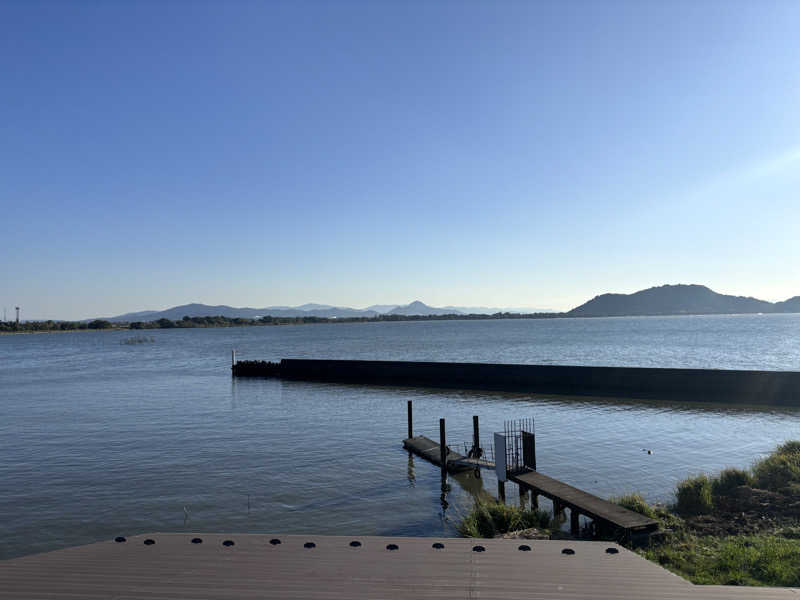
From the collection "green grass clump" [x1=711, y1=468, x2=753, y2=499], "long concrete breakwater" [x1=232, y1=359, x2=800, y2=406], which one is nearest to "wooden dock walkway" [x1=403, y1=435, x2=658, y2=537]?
"green grass clump" [x1=711, y1=468, x2=753, y2=499]

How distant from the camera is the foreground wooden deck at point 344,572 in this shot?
606 centimetres

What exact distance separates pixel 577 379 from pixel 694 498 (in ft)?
89.1

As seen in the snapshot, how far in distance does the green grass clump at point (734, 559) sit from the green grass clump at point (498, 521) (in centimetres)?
252

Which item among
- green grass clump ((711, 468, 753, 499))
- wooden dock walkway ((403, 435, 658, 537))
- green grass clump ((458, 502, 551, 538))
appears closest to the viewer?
wooden dock walkway ((403, 435, 658, 537))

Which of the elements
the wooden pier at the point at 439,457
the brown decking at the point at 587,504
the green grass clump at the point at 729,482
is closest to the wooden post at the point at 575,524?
the brown decking at the point at 587,504

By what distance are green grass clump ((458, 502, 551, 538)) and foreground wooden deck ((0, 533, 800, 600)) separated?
11.6 ft

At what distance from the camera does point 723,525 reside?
11375mm

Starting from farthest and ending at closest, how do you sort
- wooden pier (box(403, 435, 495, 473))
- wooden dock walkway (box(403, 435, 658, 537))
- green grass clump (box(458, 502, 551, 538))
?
wooden pier (box(403, 435, 495, 473)) < green grass clump (box(458, 502, 551, 538)) < wooden dock walkway (box(403, 435, 658, 537))

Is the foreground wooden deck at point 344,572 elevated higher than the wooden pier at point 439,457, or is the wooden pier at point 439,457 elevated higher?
the foreground wooden deck at point 344,572

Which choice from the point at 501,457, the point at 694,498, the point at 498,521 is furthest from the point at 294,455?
the point at 694,498

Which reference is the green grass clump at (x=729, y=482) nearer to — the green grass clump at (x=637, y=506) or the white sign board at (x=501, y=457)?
the green grass clump at (x=637, y=506)

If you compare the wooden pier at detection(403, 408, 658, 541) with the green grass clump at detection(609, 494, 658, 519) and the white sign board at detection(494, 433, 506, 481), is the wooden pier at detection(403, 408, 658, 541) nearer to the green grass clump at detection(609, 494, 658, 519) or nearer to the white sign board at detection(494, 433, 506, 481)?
the white sign board at detection(494, 433, 506, 481)

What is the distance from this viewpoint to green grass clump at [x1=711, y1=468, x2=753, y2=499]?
1376 cm

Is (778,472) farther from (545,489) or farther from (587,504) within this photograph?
(545,489)
